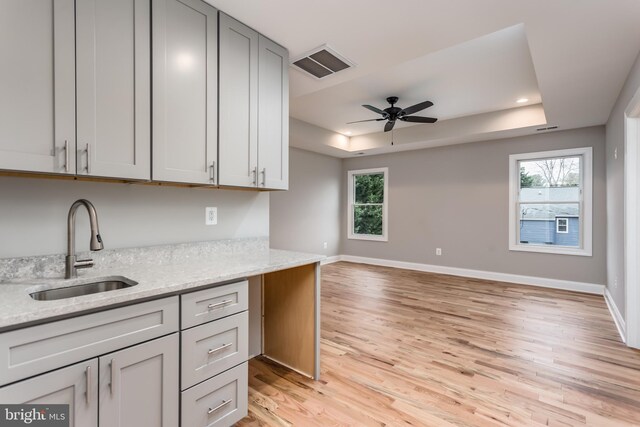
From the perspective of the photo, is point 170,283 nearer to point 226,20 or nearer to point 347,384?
point 347,384

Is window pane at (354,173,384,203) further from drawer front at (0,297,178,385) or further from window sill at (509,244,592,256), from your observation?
drawer front at (0,297,178,385)

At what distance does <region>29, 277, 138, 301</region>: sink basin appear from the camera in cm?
136

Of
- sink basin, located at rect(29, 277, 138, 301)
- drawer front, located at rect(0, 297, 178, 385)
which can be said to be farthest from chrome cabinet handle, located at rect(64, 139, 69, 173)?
drawer front, located at rect(0, 297, 178, 385)

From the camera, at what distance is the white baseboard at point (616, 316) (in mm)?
2856

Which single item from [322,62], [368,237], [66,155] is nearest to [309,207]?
[368,237]

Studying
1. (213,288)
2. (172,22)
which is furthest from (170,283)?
(172,22)

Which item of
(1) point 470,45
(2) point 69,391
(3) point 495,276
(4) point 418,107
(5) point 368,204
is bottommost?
(3) point 495,276

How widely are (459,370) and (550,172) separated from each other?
3.96m

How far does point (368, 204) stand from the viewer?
6832 millimetres

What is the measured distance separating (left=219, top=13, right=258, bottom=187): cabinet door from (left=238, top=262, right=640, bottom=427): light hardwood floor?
1.45 meters

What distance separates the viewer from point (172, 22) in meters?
1.71

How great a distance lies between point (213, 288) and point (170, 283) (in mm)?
220

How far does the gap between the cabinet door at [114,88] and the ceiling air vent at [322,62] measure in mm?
1137

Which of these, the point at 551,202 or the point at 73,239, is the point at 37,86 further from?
the point at 551,202
